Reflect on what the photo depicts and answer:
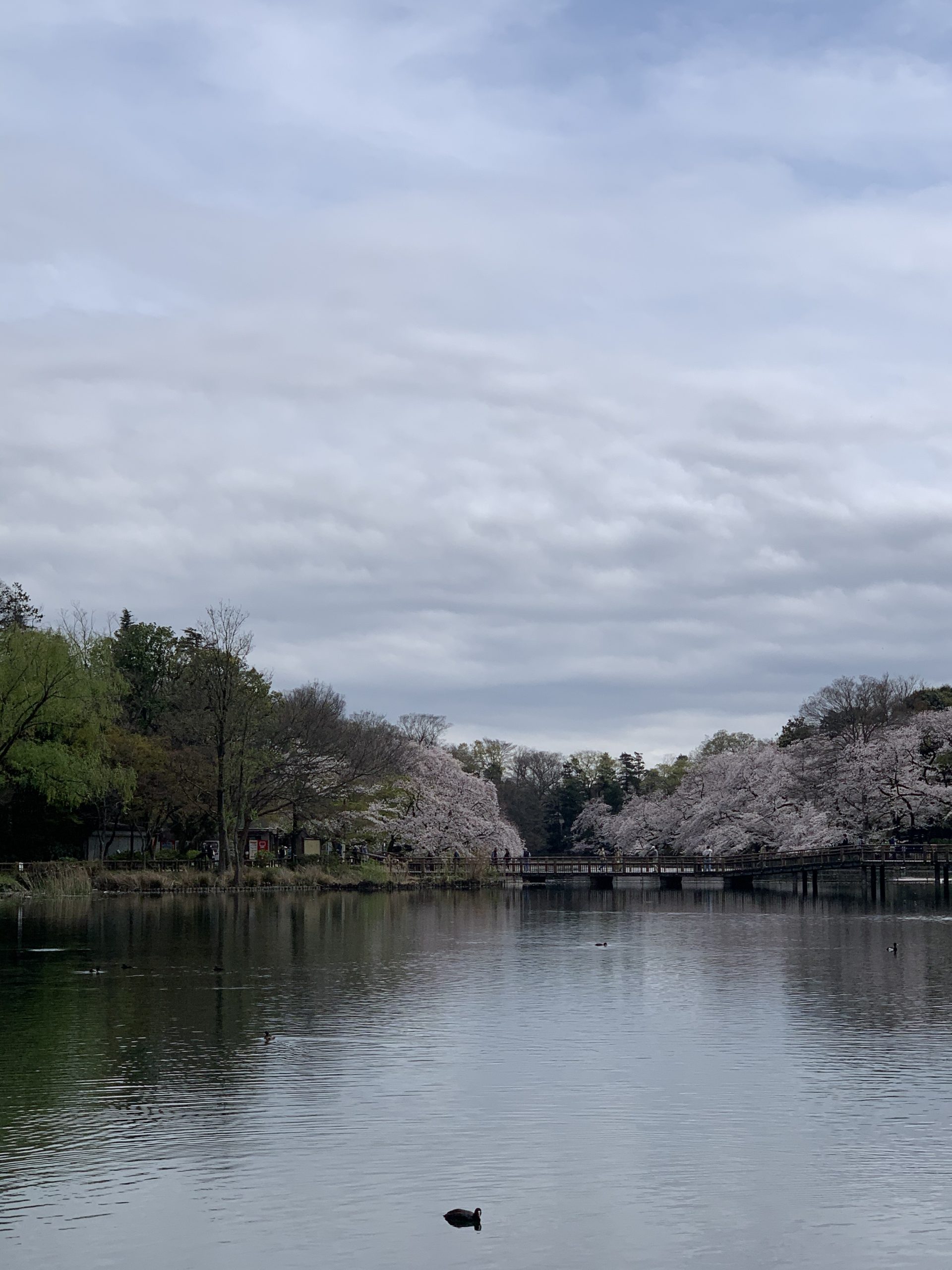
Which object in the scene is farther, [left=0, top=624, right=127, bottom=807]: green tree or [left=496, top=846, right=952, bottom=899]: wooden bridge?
[left=496, top=846, right=952, bottom=899]: wooden bridge

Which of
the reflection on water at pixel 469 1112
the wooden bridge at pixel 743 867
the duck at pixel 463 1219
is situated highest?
the duck at pixel 463 1219

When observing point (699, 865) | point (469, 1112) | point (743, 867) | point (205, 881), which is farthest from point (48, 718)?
point (743, 867)

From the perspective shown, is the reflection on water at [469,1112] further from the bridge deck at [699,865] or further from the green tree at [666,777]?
the green tree at [666,777]

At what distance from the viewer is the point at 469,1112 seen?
19.2 meters

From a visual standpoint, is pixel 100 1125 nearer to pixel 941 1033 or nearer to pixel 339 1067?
pixel 339 1067

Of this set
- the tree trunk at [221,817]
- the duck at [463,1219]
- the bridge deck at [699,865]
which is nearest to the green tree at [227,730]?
the tree trunk at [221,817]

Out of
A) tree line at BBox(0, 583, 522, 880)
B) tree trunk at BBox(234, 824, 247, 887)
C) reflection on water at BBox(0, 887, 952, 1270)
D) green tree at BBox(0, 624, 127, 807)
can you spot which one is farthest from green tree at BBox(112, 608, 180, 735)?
reflection on water at BBox(0, 887, 952, 1270)

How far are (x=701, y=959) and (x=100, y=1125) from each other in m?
25.2

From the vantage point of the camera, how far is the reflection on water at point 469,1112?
1388 cm

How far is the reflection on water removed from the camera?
1388 centimetres

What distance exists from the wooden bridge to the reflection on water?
163 ft

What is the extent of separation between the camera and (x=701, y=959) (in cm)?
4034

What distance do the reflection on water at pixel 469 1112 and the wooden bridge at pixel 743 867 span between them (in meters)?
49.8

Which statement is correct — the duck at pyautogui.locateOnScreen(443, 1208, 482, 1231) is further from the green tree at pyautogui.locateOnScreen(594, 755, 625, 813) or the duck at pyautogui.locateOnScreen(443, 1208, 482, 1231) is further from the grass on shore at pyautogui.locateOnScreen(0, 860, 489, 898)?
the green tree at pyautogui.locateOnScreen(594, 755, 625, 813)
